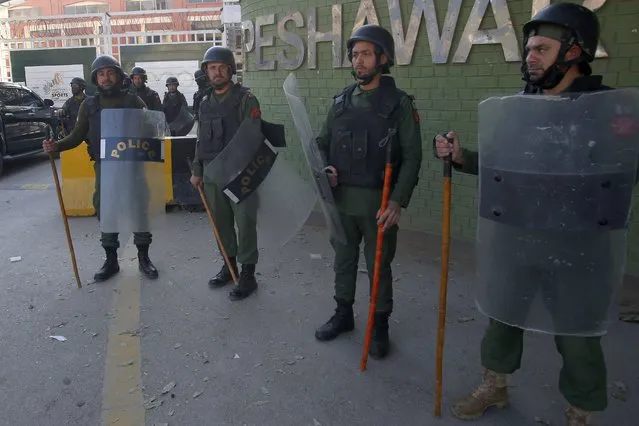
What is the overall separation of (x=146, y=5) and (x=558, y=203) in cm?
3063

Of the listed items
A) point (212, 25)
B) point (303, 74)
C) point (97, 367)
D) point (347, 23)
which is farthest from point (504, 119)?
point (212, 25)

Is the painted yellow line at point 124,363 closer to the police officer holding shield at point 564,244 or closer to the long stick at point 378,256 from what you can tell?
the long stick at point 378,256

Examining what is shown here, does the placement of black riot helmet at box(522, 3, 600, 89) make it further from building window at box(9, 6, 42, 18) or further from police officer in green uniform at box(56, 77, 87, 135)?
building window at box(9, 6, 42, 18)

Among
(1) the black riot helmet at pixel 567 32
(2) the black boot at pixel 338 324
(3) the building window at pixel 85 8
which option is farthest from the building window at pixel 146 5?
(1) the black riot helmet at pixel 567 32

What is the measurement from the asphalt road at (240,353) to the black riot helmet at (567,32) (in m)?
1.61

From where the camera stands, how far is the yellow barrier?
6895mm

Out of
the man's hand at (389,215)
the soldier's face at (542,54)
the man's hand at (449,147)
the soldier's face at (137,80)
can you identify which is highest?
the soldier's face at (137,80)

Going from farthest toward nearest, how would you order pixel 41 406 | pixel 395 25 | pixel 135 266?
1. pixel 395 25
2. pixel 135 266
3. pixel 41 406

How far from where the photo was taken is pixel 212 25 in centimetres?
1858

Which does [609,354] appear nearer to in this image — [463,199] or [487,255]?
[487,255]

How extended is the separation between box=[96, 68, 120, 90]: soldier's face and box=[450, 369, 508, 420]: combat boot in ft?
11.4

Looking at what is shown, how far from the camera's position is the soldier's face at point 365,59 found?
3.08 metres

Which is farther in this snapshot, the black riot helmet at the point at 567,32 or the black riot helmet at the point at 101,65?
the black riot helmet at the point at 101,65

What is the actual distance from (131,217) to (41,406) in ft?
5.79
